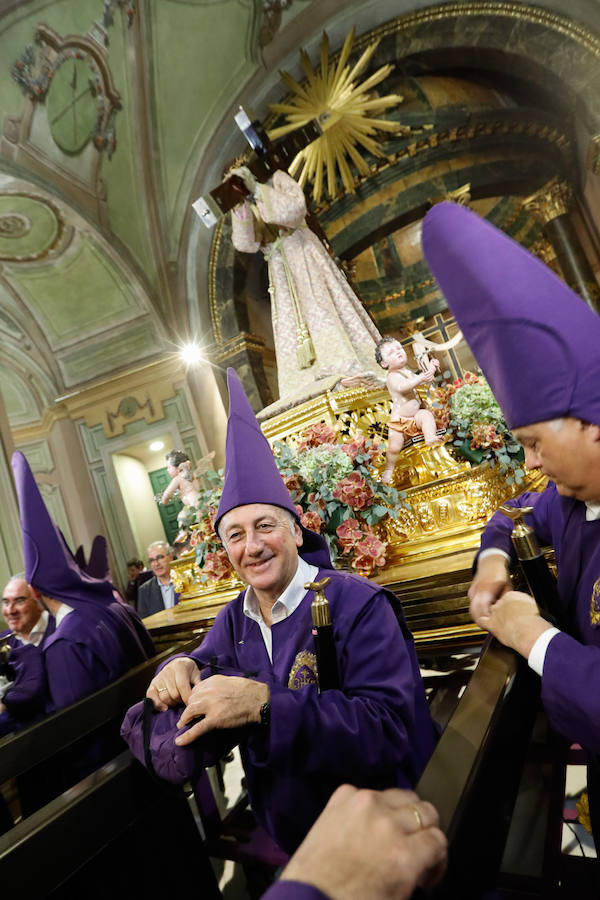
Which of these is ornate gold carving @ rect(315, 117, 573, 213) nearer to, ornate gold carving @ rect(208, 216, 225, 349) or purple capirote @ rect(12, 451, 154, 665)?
ornate gold carving @ rect(208, 216, 225, 349)

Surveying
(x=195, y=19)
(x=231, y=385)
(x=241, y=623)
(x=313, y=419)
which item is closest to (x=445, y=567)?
(x=241, y=623)

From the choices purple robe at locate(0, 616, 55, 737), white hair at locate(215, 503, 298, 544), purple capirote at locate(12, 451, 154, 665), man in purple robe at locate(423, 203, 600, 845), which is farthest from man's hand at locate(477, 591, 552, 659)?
purple robe at locate(0, 616, 55, 737)

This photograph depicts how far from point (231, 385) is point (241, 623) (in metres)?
0.76

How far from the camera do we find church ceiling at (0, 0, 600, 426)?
6.13 m

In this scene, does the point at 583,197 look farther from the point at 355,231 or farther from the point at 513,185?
the point at 355,231

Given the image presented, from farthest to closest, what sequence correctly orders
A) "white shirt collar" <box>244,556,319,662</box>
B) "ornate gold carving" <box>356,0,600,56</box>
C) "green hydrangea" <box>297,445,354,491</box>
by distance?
"ornate gold carving" <box>356,0,600,56</box> < "green hydrangea" <box>297,445,354,491</box> < "white shirt collar" <box>244,556,319,662</box>

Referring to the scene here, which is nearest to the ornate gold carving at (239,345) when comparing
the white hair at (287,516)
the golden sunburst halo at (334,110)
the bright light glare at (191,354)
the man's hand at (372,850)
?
the bright light glare at (191,354)

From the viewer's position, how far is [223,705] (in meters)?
0.98

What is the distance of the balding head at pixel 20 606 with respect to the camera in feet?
7.91

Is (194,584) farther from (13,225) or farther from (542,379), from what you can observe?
(13,225)

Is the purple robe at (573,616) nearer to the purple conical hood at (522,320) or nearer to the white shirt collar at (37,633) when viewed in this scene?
the purple conical hood at (522,320)

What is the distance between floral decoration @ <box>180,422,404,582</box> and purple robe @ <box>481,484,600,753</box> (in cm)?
123

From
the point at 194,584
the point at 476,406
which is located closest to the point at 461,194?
the point at 476,406

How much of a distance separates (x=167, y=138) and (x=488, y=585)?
351 inches
